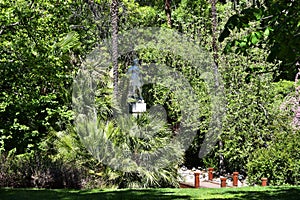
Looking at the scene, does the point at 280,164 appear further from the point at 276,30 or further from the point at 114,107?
the point at 276,30

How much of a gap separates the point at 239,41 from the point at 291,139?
10.5 metres

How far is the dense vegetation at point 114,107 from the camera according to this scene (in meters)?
10.2

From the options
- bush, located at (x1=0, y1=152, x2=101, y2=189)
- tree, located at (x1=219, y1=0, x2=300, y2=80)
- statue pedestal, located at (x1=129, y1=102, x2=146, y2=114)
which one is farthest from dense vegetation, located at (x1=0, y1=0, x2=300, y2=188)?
statue pedestal, located at (x1=129, y1=102, x2=146, y2=114)

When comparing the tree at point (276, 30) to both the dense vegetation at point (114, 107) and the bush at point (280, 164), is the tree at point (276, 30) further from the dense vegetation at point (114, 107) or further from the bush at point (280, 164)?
the bush at point (280, 164)

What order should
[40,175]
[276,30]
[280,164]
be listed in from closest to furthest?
[276,30] → [40,175] → [280,164]

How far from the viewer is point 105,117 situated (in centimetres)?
1434

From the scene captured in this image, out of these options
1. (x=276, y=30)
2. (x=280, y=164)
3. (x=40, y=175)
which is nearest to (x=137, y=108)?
(x=280, y=164)

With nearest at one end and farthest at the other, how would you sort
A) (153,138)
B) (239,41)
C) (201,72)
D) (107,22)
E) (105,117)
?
(239,41), (153,138), (105,117), (201,72), (107,22)

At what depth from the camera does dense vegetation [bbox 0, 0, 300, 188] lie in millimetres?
10156

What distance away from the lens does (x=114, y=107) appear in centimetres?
1462

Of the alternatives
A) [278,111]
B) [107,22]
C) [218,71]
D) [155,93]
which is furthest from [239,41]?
[107,22]

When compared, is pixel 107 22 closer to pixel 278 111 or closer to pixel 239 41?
pixel 278 111

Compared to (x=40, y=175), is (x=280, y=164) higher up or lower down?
higher up

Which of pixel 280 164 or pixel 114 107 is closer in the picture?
pixel 280 164
